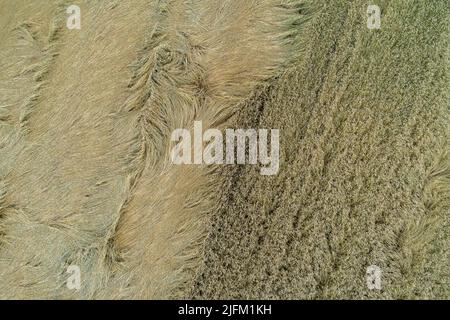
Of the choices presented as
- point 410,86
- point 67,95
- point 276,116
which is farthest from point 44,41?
point 410,86

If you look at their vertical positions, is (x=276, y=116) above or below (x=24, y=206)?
above

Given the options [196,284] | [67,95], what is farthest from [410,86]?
[67,95]

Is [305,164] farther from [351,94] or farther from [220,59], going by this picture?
[220,59]

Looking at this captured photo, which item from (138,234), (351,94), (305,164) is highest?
(351,94)

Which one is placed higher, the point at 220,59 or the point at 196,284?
the point at 220,59
